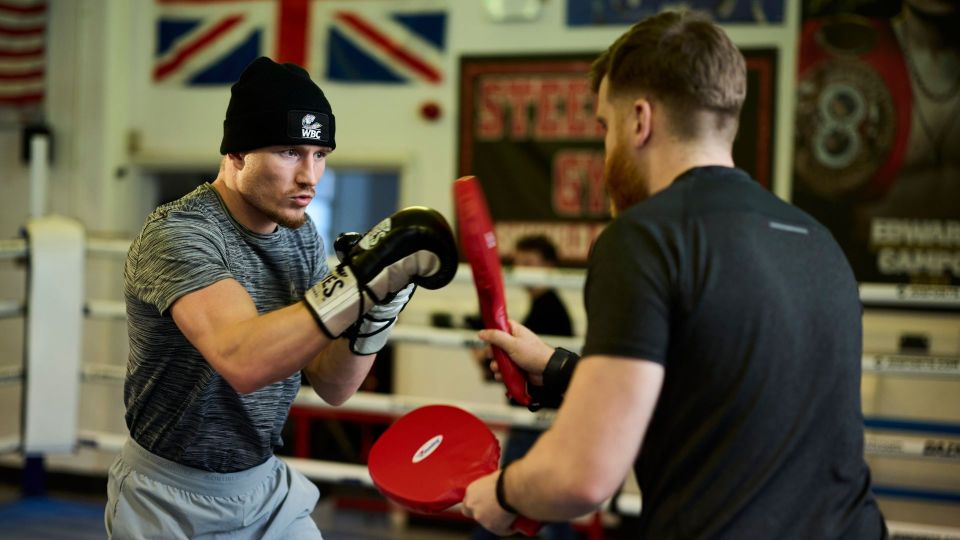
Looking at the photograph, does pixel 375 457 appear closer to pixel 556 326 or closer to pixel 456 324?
pixel 556 326

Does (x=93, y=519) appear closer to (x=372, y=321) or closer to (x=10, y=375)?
(x=10, y=375)

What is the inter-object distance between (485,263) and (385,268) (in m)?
0.17

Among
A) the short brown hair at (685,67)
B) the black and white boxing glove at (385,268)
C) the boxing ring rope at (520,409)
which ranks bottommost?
the boxing ring rope at (520,409)

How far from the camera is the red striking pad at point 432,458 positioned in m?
1.56

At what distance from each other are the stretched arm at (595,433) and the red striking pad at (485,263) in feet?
1.32

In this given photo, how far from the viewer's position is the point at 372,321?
187 cm

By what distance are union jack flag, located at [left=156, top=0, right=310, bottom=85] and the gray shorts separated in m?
3.91

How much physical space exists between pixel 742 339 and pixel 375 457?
2.29ft

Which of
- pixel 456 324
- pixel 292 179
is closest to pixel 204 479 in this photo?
pixel 292 179

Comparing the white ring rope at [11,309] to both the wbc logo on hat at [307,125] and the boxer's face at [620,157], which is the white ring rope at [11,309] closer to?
the wbc logo on hat at [307,125]

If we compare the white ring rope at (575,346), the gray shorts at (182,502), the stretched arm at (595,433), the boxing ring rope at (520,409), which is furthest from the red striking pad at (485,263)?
the white ring rope at (575,346)

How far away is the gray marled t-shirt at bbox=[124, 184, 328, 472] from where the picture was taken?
5.75 feet

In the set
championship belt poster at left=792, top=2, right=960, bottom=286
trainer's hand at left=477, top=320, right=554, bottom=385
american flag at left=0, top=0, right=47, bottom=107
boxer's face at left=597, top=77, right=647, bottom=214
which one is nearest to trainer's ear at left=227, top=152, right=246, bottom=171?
trainer's hand at left=477, top=320, right=554, bottom=385

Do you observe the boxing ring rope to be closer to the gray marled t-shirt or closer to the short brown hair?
the gray marled t-shirt
